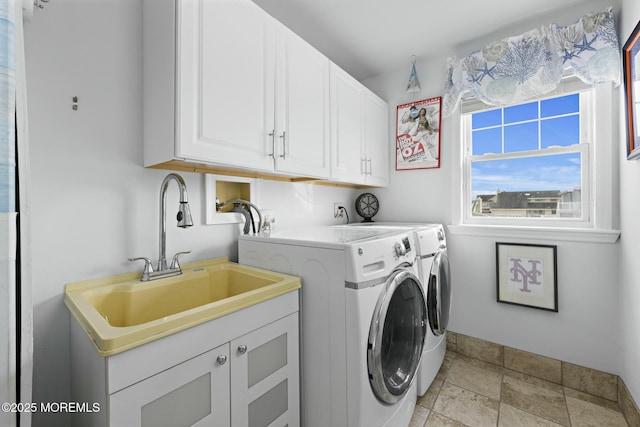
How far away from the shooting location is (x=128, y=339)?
0.76m

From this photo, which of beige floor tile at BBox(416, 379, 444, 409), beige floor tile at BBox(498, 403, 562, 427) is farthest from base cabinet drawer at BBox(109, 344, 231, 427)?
beige floor tile at BBox(498, 403, 562, 427)

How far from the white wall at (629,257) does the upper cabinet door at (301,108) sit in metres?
1.70

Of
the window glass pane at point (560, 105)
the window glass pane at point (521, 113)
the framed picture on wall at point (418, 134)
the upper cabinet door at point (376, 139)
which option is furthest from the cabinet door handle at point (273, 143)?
the window glass pane at point (560, 105)

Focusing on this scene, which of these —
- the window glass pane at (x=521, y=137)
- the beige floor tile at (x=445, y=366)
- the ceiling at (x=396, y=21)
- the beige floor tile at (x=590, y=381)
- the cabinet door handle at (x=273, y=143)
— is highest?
the ceiling at (x=396, y=21)

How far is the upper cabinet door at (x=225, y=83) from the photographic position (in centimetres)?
116

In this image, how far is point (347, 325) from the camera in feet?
4.04

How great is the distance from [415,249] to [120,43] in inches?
75.3

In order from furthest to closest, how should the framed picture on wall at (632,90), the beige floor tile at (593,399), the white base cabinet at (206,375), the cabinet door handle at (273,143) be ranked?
the beige floor tile at (593,399), the cabinet door handle at (273,143), the framed picture on wall at (632,90), the white base cabinet at (206,375)

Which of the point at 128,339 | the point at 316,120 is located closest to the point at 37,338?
the point at 128,339

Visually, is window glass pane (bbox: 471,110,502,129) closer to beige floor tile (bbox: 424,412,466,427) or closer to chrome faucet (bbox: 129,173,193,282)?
beige floor tile (bbox: 424,412,466,427)

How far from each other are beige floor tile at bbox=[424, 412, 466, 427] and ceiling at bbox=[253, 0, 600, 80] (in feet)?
8.54

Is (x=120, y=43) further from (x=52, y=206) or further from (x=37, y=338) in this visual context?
(x=37, y=338)

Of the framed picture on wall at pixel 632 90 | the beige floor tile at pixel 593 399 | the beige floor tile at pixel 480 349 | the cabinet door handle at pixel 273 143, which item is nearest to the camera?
the framed picture on wall at pixel 632 90

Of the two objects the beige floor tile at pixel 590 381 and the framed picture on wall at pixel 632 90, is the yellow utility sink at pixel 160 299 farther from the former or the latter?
the beige floor tile at pixel 590 381
